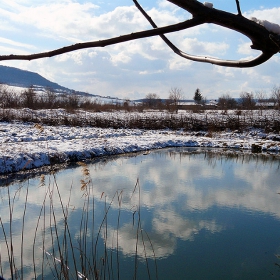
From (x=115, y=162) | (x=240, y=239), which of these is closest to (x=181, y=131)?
(x=115, y=162)

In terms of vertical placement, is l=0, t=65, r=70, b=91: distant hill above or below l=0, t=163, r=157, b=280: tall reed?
above

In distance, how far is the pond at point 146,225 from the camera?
3420 millimetres

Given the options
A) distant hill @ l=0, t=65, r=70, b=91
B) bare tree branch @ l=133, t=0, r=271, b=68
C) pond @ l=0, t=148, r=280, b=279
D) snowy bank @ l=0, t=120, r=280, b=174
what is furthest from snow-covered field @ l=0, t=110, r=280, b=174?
distant hill @ l=0, t=65, r=70, b=91

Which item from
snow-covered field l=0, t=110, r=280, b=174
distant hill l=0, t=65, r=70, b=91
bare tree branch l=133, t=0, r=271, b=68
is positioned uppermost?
distant hill l=0, t=65, r=70, b=91

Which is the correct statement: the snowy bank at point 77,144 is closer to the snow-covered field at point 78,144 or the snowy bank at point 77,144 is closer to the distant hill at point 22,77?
the snow-covered field at point 78,144

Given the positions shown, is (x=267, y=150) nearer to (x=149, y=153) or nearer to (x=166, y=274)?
(x=149, y=153)

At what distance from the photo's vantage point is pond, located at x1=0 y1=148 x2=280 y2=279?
342cm

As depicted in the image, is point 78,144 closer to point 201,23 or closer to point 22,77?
point 201,23

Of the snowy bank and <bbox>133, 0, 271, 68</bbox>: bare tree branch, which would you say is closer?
<bbox>133, 0, 271, 68</bbox>: bare tree branch

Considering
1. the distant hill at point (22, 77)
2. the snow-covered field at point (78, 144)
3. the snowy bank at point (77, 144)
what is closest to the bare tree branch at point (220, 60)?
the snow-covered field at point (78, 144)

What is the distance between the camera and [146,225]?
4.66m

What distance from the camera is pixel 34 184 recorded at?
698cm

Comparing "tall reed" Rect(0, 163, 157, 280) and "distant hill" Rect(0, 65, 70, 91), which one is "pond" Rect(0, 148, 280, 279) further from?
"distant hill" Rect(0, 65, 70, 91)

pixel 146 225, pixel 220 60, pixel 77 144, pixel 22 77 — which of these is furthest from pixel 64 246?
pixel 22 77
